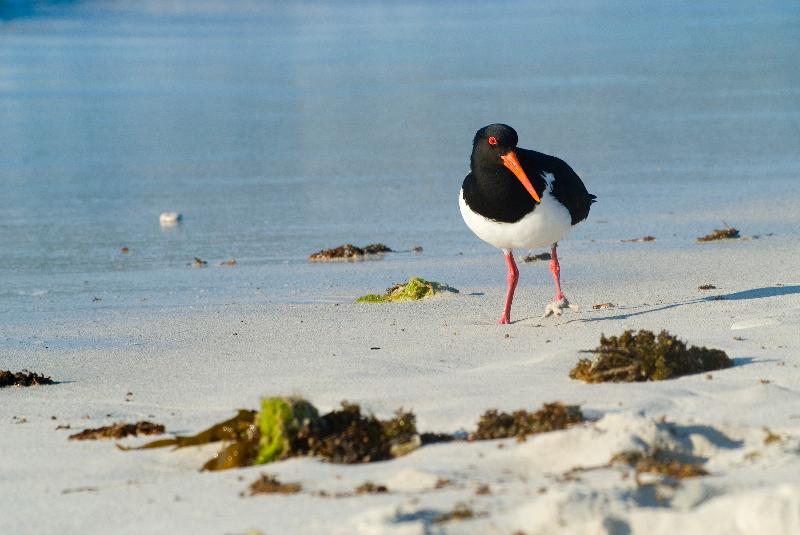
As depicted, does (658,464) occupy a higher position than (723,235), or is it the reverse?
(723,235)

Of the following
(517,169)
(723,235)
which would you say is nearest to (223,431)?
(517,169)

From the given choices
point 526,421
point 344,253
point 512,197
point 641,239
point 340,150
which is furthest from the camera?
point 340,150

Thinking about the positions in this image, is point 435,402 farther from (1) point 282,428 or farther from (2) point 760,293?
(2) point 760,293

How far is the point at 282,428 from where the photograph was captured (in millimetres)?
5203

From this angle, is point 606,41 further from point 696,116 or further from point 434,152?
point 434,152

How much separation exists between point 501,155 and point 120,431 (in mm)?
3727

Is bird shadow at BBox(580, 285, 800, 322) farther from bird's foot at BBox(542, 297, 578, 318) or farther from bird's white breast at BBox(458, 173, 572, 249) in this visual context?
bird's white breast at BBox(458, 173, 572, 249)

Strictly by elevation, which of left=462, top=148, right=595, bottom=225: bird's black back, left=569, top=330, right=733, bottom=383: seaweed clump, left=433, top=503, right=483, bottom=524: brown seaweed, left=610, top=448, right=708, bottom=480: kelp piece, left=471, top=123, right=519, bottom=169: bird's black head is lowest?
left=433, top=503, right=483, bottom=524: brown seaweed

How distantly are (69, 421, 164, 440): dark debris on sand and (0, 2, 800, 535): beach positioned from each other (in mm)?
90

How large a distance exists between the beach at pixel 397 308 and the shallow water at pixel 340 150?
9 cm

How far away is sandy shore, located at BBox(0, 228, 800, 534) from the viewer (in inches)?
165

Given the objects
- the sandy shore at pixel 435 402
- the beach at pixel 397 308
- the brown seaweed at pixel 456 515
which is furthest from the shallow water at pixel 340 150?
the brown seaweed at pixel 456 515

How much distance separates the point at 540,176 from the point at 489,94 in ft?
72.7

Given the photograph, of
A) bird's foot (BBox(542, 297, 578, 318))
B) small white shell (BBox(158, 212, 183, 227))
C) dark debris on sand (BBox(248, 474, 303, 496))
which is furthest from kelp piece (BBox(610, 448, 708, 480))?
small white shell (BBox(158, 212, 183, 227))
